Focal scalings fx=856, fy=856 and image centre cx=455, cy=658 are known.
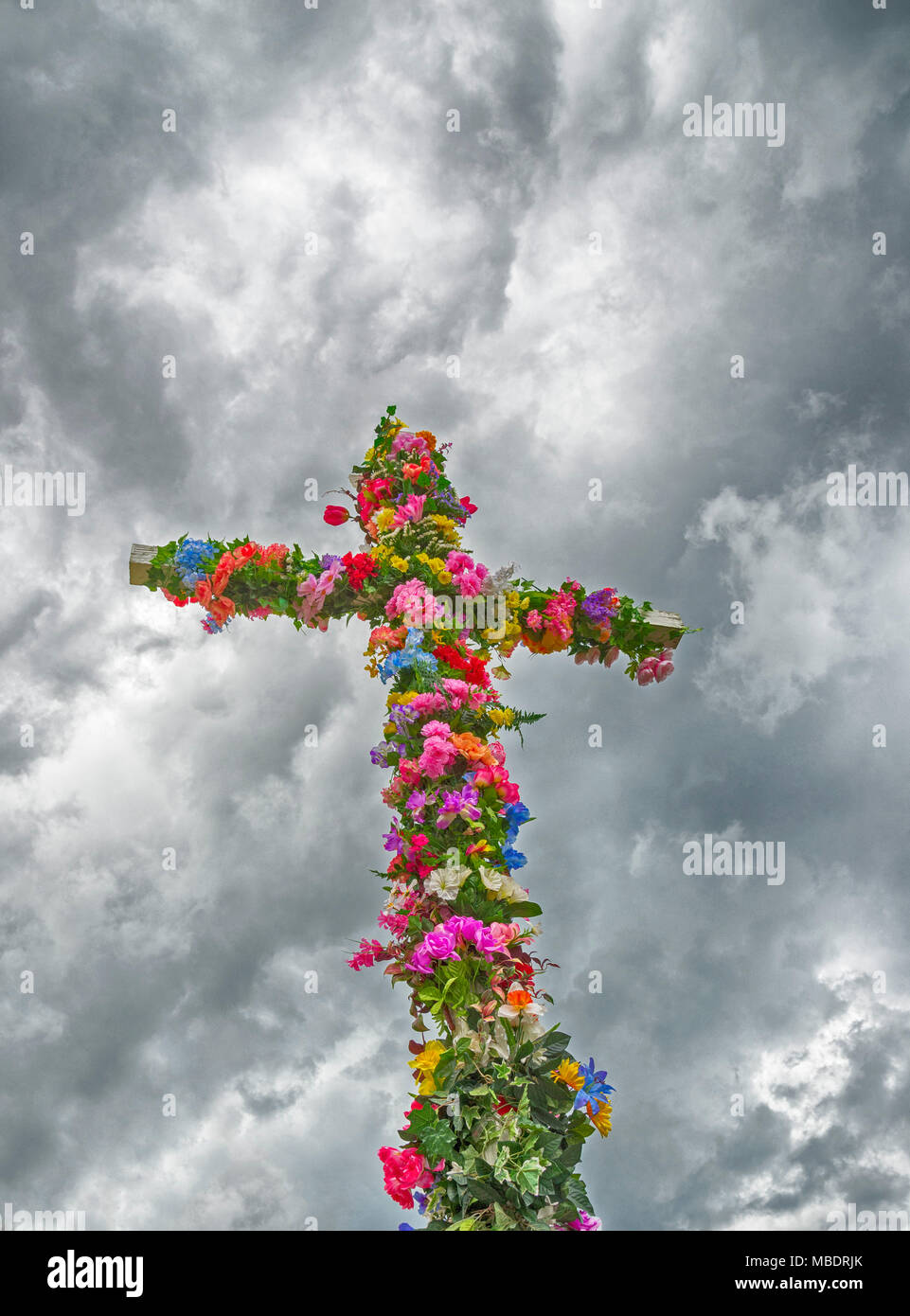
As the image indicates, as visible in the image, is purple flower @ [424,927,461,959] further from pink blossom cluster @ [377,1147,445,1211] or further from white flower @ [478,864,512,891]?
pink blossom cluster @ [377,1147,445,1211]

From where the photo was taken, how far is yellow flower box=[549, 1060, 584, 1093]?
13.2 ft

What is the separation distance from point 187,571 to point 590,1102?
450 cm

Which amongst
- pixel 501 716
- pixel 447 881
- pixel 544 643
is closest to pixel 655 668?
pixel 544 643

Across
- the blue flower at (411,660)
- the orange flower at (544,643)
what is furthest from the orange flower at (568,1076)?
the orange flower at (544,643)

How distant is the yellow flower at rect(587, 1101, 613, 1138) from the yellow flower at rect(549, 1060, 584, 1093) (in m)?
0.15

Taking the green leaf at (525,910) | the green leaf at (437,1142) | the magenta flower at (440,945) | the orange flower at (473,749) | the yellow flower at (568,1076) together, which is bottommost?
the green leaf at (437,1142)

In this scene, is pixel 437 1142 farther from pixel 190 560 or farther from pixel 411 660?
pixel 190 560

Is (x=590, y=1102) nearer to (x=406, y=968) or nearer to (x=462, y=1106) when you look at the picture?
(x=462, y=1106)

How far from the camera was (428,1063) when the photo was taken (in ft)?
13.6

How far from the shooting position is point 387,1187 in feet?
12.7

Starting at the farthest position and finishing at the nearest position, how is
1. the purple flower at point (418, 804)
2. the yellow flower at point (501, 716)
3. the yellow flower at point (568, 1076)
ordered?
the yellow flower at point (501, 716) → the purple flower at point (418, 804) → the yellow flower at point (568, 1076)

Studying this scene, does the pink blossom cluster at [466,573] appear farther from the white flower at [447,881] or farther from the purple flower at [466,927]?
the purple flower at [466,927]

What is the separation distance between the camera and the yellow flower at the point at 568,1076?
404 cm
